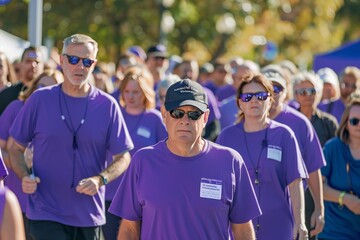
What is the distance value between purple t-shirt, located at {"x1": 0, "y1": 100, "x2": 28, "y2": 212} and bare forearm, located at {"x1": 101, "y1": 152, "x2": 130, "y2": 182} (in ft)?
3.58

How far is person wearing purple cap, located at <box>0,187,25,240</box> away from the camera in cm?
410

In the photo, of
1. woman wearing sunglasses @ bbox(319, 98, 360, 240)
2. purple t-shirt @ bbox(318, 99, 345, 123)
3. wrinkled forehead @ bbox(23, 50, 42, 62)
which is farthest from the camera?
purple t-shirt @ bbox(318, 99, 345, 123)

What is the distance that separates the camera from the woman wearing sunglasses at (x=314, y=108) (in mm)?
10336

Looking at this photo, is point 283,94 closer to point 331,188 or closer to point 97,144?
point 331,188

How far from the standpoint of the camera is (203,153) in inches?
232

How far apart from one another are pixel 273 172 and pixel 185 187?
2.04m

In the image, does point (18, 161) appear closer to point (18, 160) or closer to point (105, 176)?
point (18, 160)

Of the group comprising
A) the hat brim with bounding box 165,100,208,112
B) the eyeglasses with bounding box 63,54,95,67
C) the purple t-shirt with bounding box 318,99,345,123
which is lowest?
the purple t-shirt with bounding box 318,99,345,123

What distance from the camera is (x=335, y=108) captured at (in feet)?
40.9

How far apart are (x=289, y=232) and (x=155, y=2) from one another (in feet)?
60.8

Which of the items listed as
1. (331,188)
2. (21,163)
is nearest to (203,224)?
(21,163)

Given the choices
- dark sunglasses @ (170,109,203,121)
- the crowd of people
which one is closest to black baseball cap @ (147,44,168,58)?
the crowd of people

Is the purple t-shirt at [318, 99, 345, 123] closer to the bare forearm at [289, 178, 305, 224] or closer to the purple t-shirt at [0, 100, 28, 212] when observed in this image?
the purple t-shirt at [0, 100, 28, 212]

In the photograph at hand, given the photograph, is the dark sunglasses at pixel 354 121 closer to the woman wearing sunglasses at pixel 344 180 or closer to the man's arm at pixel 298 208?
the woman wearing sunglasses at pixel 344 180
